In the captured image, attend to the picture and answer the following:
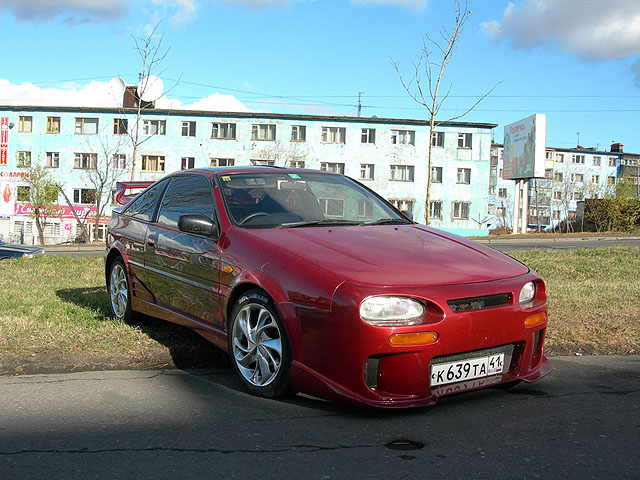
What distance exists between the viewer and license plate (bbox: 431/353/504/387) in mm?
3377

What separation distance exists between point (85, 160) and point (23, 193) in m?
5.29

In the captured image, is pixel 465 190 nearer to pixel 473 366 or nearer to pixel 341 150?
pixel 341 150

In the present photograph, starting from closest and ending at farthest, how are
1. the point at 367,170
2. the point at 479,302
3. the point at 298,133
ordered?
the point at 479,302, the point at 298,133, the point at 367,170

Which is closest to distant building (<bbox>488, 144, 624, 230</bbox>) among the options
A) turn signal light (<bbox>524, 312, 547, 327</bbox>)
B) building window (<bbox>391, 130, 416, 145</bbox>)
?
building window (<bbox>391, 130, 416, 145</bbox>)

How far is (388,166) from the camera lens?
51.8m

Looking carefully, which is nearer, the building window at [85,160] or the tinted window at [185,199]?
the tinted window at [185,199]

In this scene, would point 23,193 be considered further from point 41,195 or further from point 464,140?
point 464,140

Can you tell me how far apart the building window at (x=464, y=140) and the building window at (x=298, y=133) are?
42.3 ft

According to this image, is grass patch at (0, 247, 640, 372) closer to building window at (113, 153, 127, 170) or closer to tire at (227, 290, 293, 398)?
tire at (227, 290, 293, 398)

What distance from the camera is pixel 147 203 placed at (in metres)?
5.78

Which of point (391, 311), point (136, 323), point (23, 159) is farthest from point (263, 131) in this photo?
point (391, 311)

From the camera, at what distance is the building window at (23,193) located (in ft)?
158

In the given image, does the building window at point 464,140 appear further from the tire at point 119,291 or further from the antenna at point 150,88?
the tire at point 119,291

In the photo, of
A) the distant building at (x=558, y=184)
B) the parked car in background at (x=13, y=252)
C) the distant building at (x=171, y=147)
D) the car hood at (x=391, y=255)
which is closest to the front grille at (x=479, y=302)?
the car hood at (x=391, y=255)
